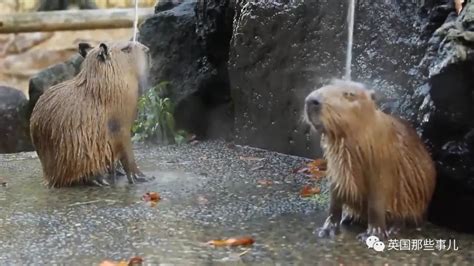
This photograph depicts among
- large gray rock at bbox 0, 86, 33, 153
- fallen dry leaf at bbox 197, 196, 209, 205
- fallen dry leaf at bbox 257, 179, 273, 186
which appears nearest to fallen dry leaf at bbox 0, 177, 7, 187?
fallen dry leaf at bbox 197, 196, 209, 205

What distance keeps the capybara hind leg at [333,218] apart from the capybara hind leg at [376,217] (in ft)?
0.47

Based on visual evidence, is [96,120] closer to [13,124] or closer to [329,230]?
[329,230]

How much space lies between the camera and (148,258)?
11.4 feet

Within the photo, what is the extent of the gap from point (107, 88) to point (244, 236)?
1685 millimetres

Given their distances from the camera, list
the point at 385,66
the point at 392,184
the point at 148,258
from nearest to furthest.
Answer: the point at 148,258, the point at 392,184, the point at 385,66

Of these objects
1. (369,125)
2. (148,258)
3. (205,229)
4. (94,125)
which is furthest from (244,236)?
(94,125)

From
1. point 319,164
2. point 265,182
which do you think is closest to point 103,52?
point 265,182

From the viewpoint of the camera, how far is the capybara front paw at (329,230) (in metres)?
3.75

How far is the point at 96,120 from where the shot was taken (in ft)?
16.6

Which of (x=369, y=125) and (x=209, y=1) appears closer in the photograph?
(x=369, y=125)

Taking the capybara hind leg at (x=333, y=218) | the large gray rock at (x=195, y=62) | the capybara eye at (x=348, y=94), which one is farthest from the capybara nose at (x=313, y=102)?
the large gray rock at (x=195, y=62)

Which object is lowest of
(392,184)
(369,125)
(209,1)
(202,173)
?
(202,173)

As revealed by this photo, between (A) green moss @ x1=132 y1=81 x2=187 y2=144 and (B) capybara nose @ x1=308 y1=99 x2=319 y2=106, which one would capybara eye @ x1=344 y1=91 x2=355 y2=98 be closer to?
(B) capybara nose @ x1=308 y1=99 x2=319 y2=106

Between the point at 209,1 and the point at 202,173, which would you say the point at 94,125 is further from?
the point at 209,1
